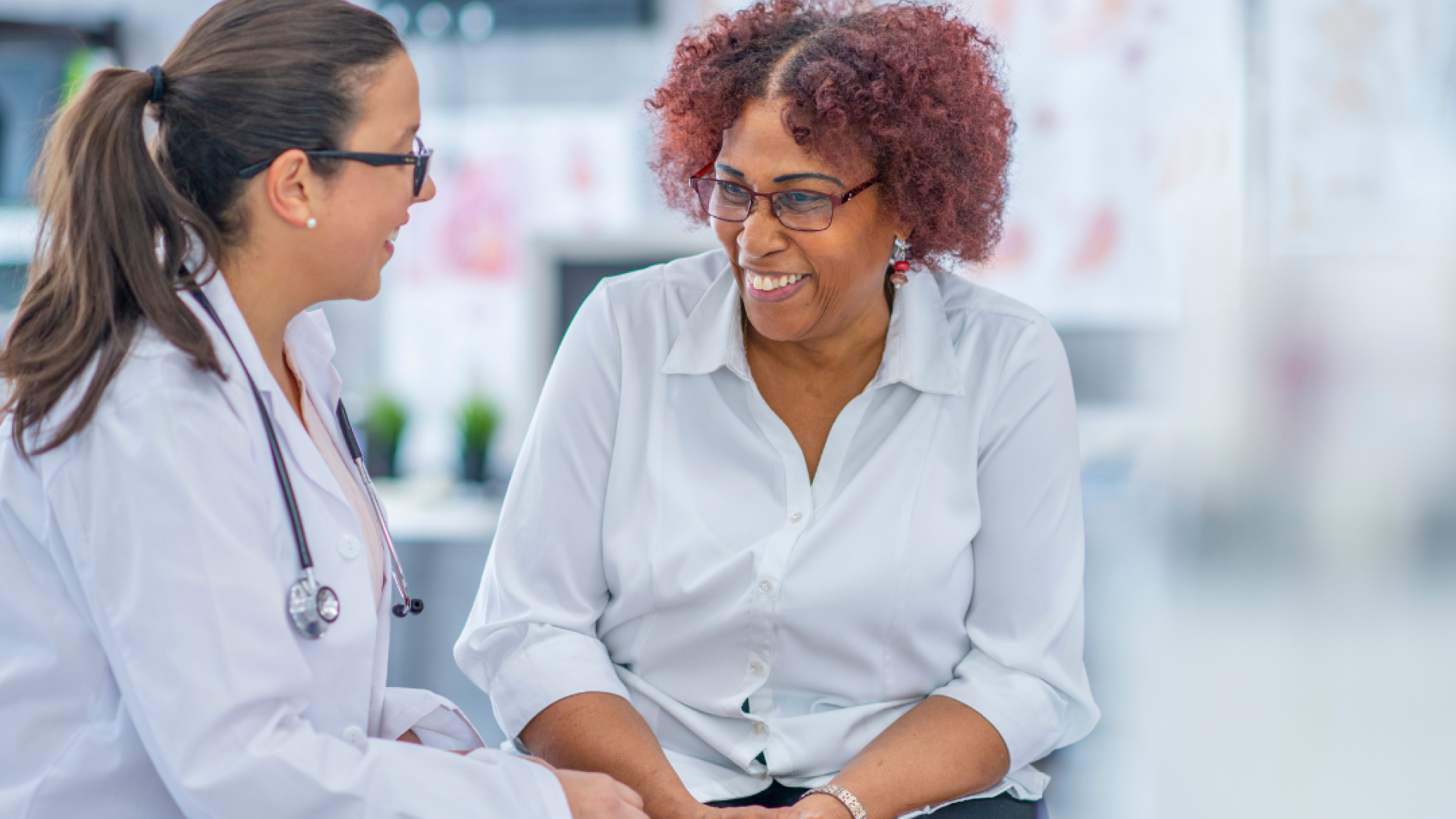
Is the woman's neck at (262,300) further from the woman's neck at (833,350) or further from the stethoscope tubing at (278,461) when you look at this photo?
the woman's neck at (833,350)

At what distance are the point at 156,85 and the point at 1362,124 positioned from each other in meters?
4.00

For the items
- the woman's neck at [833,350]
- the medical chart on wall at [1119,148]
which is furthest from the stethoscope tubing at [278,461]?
the medical chart on wall at [1119,148]

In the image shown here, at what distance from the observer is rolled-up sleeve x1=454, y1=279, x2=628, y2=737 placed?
1333 millimetres

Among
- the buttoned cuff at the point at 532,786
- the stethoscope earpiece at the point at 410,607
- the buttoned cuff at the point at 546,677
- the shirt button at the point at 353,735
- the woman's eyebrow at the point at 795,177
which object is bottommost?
the buttoned cuff at the point at 546,677

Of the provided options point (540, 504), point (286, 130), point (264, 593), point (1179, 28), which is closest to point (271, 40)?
point (286, 130)

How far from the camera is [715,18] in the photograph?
1517 millimetres

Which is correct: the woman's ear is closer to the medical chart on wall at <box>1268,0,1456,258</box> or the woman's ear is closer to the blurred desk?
the blurred desk

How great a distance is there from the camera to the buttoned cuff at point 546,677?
1.31 metres

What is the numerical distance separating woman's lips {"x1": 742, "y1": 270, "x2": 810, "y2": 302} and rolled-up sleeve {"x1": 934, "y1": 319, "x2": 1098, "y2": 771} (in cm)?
28

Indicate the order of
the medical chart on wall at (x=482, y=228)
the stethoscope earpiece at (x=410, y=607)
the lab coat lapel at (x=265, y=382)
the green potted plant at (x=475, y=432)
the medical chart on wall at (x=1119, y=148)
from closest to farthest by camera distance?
the lab coat lapel at (x=265, y=382) → the stethoscope earpiece at (x=410, y=607) → the green potted plant at (x=475, y=432) → the medical chart on wall at (x=1119, y=148) → the medical chart on wall at (x=482, y=228)

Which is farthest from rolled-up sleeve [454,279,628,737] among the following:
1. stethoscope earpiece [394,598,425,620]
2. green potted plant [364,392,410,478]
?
green potted plant [364,392,410,478]

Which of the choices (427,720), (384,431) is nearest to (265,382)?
(427,720)

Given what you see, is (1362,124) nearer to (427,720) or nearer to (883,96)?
(883,96)

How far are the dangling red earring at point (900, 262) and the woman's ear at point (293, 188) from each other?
72cm
